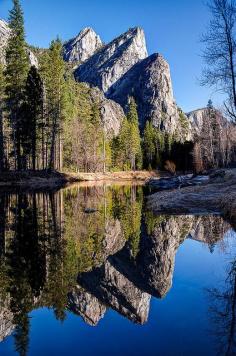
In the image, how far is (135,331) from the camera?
183 inches

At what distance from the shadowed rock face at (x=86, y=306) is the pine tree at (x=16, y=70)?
3402 cm

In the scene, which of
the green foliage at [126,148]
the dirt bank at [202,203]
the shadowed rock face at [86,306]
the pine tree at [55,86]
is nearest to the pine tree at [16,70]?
the pine tree at [55,86]

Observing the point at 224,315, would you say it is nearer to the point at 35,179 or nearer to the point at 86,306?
the point at 86,306

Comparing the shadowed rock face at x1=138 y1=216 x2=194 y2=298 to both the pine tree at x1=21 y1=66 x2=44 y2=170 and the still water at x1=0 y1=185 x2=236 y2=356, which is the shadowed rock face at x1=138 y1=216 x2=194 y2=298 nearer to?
the still water at x1=0 y1=185 x2=236 y2=356

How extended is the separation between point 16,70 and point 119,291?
37.9 metres

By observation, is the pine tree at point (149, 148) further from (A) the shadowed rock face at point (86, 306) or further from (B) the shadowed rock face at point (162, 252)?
(A) the shadowed rock face at point (86, 306)

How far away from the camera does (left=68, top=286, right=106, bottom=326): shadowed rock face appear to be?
5130mm

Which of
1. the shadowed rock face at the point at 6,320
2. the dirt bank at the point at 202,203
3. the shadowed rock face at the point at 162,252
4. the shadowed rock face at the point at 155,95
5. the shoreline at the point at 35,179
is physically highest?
the shadowed rock face at the point at 155,95

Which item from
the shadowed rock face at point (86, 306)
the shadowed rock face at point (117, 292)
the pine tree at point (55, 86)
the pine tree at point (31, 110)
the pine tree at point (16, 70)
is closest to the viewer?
the shadowed rock face at point (86, 306)

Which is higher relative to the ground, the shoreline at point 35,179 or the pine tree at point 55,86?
the pine tree at point 55,86

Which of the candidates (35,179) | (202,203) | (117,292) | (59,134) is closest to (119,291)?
(117,292)

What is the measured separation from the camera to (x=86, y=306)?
5.45m

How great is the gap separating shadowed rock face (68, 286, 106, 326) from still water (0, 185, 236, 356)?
0.02 m

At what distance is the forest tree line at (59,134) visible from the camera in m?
39.7
